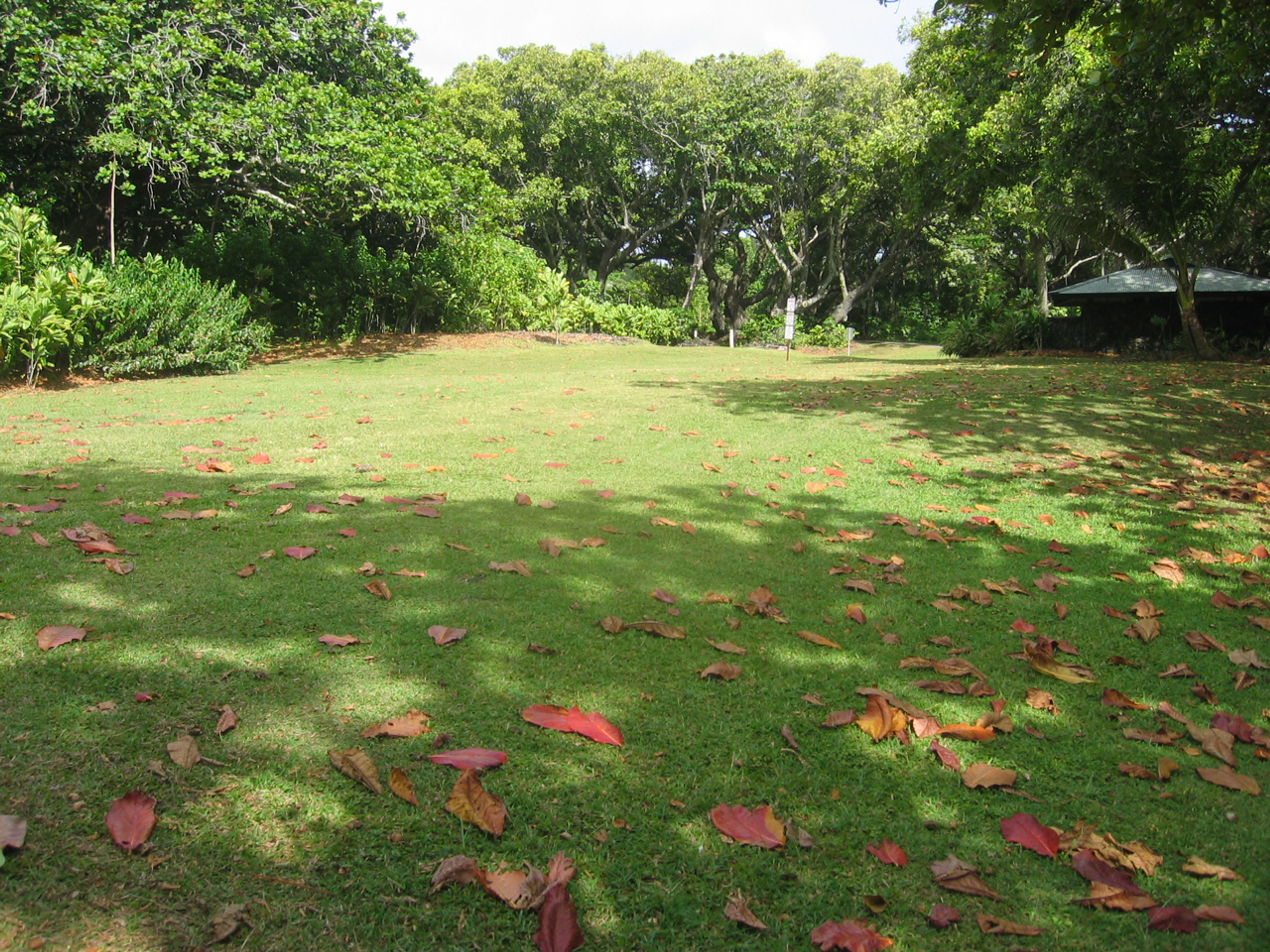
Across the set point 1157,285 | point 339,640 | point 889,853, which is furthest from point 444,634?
point 1157,285

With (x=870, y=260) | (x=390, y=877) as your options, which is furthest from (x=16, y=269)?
(x=870, y=260)

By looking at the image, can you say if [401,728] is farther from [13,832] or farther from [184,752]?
[13,832]

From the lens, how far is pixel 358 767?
2195mm

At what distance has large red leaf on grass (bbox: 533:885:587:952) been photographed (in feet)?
5.65

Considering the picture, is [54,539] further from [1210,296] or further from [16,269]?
[1210,296]

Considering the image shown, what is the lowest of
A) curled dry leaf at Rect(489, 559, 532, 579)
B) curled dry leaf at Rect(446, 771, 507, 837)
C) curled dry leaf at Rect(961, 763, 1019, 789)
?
curled dry leaf at Rect(961, 763, 1019, 789)

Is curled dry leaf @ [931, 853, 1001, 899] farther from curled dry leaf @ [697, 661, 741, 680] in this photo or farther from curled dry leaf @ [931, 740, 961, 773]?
curled dry leaf @ [697, 661, 741, 680]

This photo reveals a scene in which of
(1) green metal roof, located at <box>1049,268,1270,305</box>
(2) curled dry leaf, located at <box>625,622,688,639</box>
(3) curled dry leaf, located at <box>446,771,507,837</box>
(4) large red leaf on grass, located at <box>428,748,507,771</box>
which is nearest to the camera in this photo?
(3) curled dry leaf, located at <box>446,771,507,837</box>

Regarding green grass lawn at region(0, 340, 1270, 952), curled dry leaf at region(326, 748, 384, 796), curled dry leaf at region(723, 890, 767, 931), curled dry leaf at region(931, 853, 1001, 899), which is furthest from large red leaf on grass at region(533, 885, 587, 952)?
curled dry leaf at region(931, 853, 1001, 899)

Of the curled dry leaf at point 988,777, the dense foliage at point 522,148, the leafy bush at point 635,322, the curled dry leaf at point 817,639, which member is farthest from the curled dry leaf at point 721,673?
the leafy bush at point 635,322

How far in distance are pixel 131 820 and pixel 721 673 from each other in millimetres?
1805

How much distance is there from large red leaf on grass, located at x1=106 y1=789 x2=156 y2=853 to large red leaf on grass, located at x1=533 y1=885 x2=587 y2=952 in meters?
0.92

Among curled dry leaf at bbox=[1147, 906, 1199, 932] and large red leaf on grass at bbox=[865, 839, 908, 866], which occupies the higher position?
large red leaf on grass at bbox=[865, 839, 908, 866]

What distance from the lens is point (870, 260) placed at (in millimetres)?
40250
